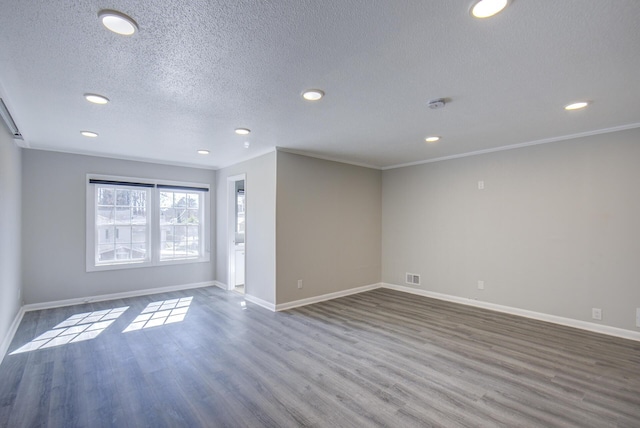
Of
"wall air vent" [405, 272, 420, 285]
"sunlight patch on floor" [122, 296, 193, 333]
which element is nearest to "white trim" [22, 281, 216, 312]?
"sunlight patch on floor" [122, 296, 193, 333]

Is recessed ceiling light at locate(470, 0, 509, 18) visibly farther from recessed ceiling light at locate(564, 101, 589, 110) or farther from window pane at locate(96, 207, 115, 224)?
window pane at locate(96, 207, 115, 224)

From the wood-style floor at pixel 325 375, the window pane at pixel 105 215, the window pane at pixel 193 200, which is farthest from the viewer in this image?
the window pane at pixel 193 200

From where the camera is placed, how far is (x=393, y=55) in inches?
79.0

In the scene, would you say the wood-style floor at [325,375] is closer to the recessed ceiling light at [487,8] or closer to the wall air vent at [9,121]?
the wall air vent at [9,121]

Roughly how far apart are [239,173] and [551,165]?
15.7 feet

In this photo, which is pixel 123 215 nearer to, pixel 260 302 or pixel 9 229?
pixel 9 229

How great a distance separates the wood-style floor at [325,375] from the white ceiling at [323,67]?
2441 millimetres

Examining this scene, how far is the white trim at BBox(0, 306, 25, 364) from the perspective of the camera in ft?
10.2

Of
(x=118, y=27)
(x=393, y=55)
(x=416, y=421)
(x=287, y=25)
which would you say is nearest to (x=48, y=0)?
(x=118, y=27)

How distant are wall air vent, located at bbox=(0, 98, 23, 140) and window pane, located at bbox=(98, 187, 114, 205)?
4.71 feet

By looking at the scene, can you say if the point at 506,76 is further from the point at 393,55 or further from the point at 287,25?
the point at 287,25

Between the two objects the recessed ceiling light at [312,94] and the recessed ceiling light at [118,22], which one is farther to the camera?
the recessed ceiling light at [312,94]

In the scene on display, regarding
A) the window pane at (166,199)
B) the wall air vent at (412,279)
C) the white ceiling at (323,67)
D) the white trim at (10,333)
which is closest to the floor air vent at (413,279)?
the wall air vent at (412,279)

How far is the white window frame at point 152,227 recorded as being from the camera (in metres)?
5.03
